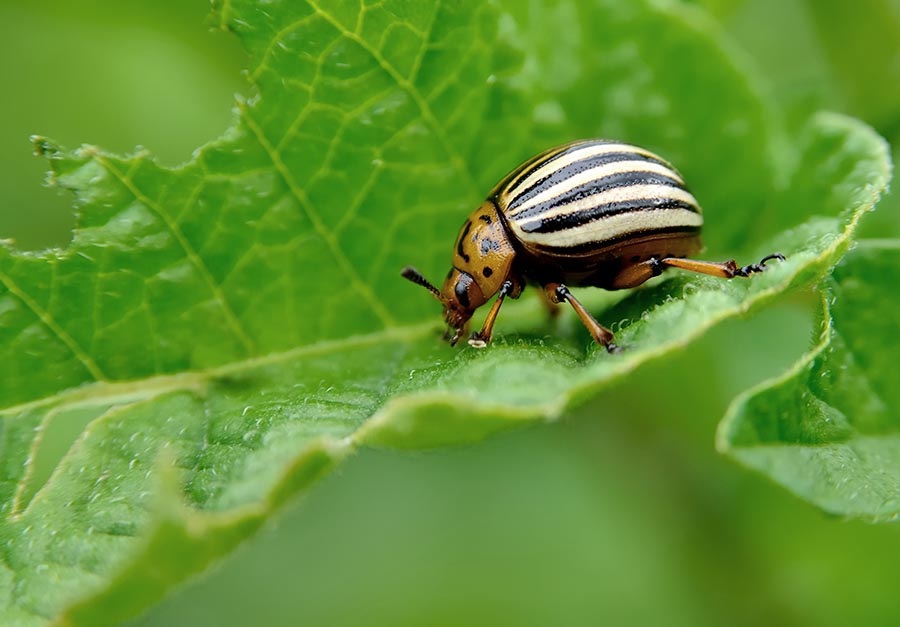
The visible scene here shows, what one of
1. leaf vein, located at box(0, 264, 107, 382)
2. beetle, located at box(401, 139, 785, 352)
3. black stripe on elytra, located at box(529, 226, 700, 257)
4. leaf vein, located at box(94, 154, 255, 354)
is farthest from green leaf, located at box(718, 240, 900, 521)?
leaf vein, located at box(0, 264, 107, 382)

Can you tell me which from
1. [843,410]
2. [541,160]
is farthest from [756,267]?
[541,160]

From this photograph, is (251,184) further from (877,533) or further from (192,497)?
(877,533)

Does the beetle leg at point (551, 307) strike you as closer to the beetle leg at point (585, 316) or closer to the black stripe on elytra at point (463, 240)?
the beetle leg at point (585, 316)

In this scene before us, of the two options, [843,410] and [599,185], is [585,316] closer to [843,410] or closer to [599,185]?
[599,185]

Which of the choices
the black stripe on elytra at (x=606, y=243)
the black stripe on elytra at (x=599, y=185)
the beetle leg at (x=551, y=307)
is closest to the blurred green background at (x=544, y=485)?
the beetle leg at (x=551, y=307)

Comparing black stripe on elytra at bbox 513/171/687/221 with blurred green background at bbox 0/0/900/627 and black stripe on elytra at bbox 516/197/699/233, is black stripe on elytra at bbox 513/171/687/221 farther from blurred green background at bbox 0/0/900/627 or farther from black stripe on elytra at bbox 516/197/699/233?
blurred green background at bbox 0/0/900/627
